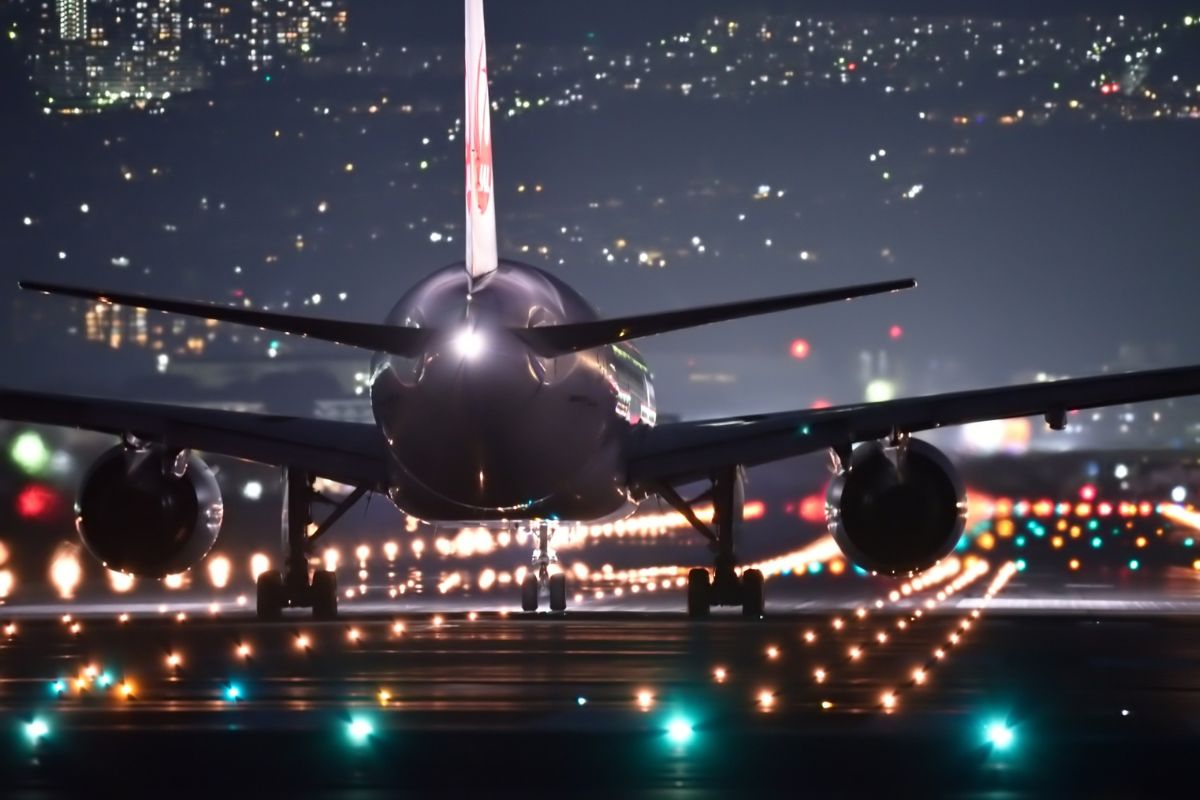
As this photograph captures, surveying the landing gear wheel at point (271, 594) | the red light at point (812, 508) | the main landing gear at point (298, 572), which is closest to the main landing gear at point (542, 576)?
the main landing gear at point (298, 572)

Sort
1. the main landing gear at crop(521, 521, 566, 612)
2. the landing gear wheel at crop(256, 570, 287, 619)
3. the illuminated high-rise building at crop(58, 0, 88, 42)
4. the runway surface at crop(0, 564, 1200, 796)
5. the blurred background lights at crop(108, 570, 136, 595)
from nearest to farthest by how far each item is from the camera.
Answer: the runway surface at crop(0, 564, 1200, 796) < the landing gear wheel at crop(256, 570, 287, 619) < the main landing gear at crop(521, 521, 566, 612) < the blurred background lights at crop(108, 570, 136, 595) < the illuminated high-rise building at crop(58, 0, 88, 42)

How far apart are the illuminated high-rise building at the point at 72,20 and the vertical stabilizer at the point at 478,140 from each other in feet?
478

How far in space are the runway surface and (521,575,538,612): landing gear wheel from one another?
2860 millimetres

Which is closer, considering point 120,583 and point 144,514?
point 144,514

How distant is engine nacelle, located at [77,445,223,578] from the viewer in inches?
1268

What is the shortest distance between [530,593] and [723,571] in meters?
2.76

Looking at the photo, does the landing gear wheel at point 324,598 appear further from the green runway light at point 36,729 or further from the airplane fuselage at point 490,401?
the green runway light at point 36,729

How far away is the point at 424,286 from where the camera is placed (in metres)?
28.6

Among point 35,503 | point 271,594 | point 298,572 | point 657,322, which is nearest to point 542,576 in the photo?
point 298,572

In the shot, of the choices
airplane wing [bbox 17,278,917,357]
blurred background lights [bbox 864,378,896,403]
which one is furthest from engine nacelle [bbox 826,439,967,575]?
blurred background lights [bbox 864,378,896,403]

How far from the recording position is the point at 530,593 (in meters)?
34.6

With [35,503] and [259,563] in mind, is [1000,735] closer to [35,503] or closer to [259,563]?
[35,503]

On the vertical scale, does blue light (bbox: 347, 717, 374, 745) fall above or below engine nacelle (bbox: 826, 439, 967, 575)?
below

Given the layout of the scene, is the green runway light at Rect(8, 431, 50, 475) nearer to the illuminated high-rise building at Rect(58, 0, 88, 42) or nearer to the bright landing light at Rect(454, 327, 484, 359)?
the bright landing light at Rect(454, 327, 484, 359)
